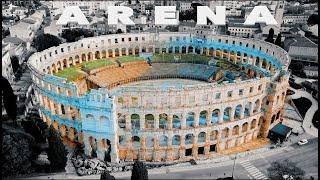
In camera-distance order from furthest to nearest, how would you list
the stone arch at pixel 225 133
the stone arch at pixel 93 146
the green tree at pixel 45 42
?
the green tree at pixel 45 42, the stone arch at pixel 225 133, the stone arch at pixel 93 146

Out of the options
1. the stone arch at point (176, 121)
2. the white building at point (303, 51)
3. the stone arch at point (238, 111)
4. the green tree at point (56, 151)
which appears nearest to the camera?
the green tree at point (56, 151)

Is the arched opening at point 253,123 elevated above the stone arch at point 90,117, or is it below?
below

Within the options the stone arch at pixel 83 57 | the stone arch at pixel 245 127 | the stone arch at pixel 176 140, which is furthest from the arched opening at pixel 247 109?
the stone arch at pixel 83 57

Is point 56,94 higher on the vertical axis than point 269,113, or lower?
higher

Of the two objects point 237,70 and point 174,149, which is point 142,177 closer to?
point 174,149

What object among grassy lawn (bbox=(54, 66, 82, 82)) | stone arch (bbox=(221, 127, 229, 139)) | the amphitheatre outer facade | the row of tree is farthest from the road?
the row of tree

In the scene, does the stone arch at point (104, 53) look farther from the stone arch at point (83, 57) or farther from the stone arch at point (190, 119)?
the stone arch at point (190, 119)

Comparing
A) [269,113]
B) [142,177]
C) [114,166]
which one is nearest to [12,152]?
[114,166]

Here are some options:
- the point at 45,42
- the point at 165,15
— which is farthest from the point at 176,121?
the point at 45,42
